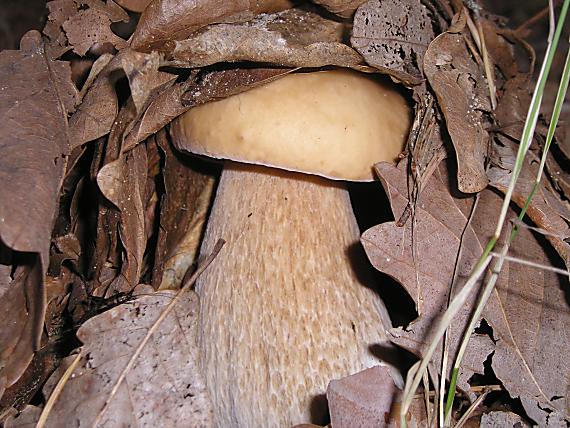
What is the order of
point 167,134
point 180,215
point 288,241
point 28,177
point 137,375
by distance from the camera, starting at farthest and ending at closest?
point 180,215, point 167,134, point 288,241, point 137,375, point 28,177

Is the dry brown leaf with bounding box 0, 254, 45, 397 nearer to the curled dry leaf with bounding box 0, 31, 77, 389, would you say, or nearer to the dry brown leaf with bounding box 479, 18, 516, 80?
the curled dry leaf with bounding box 0, 31, 77, 389

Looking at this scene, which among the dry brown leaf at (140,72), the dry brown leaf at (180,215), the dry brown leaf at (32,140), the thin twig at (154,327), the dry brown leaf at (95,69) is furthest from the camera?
the dry brown leaf at (180,215)

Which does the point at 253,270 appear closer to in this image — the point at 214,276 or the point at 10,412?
the point at 214,276

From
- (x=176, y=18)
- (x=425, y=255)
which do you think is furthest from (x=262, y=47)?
(x=425, y=255)

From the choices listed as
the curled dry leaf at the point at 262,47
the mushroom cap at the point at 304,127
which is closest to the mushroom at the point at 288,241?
the mushroom cap at the point at 304,127

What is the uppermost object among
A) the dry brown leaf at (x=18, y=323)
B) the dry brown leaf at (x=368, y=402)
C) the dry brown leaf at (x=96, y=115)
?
the dry brown leaf at (x=96, y=115)

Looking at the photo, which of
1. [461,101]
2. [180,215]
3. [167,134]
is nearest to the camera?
[461,101]

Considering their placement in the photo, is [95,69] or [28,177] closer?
[28,177]

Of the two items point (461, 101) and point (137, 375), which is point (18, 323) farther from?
point (461, 101)

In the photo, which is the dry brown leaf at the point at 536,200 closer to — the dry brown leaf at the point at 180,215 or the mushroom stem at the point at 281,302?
the mushroom stem at the point at 281,302
